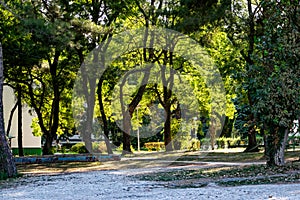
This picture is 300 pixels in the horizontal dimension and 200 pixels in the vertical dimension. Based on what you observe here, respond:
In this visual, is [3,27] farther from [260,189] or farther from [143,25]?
[260,189]

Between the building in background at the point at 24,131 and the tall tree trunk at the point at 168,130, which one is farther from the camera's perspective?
the building in background at the point at 24,131

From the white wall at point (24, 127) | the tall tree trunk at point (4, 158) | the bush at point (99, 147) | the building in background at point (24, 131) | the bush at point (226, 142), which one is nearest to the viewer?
the tall tree trunk at point (4, 158)

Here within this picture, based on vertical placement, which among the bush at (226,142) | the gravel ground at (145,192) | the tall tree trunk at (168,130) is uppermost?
the tall tree trunk at (168,130)

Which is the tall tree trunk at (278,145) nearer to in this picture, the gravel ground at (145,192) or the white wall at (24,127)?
the gravel ground at (145,192)

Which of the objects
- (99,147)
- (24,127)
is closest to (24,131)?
(24,127)

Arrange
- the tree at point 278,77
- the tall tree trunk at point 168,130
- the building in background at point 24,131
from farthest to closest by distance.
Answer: the building in background at point 24,131 → the tall tree trunk at point 168,130 → the tree at point 278,77

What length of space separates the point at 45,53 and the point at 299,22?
530 inches

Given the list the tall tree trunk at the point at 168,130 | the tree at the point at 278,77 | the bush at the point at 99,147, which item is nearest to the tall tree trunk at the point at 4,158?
the tree at the point at 278,77

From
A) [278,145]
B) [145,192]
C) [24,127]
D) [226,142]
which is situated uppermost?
[24,127]

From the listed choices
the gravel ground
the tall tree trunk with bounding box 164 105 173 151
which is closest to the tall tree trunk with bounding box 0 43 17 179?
the gravel ground

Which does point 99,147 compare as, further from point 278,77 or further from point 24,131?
point 278,77

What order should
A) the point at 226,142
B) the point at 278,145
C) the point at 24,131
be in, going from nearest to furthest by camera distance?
the point at 278,145
the point at 24,131
the point at 226,142

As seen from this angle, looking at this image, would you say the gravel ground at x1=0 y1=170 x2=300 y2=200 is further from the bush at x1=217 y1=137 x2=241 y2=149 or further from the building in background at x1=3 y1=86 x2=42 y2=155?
the bush at x1=217 y1=137 x2=241 y2=149

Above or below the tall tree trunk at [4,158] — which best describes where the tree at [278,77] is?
above
